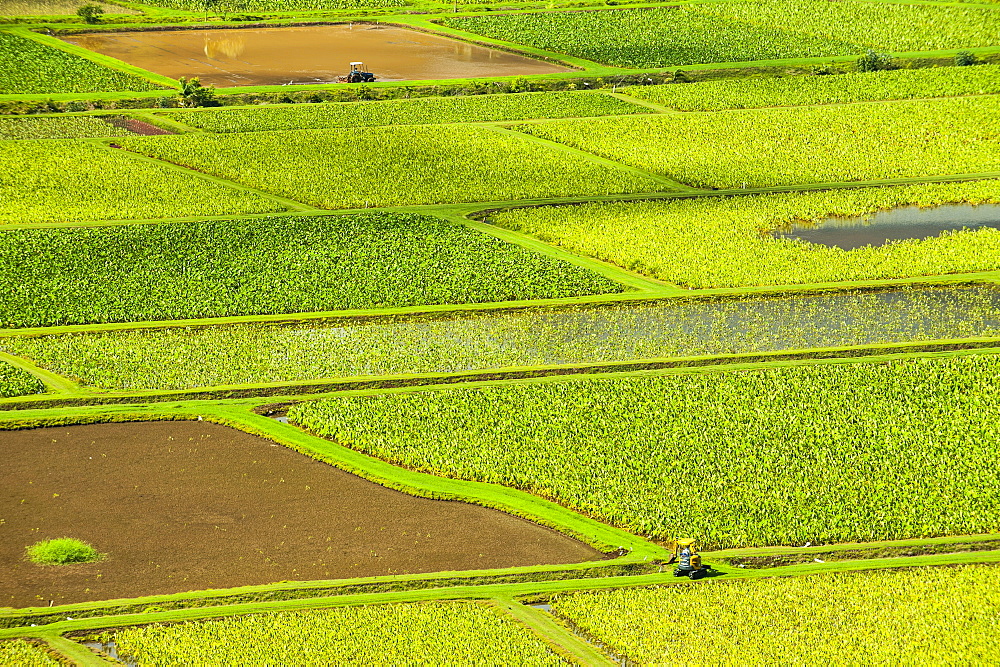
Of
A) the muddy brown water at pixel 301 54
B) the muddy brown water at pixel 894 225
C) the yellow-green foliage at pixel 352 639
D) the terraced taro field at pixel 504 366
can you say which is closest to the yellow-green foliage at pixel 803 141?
the terraced taro field at pixel 504 366

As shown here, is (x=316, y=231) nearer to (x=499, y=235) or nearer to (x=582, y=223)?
(x=499, y=235)

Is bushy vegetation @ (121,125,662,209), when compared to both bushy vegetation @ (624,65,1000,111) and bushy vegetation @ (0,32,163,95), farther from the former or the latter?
bushy vegetation @ (624,65,1000,111)

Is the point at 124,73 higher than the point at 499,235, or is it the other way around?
the point at 124,73

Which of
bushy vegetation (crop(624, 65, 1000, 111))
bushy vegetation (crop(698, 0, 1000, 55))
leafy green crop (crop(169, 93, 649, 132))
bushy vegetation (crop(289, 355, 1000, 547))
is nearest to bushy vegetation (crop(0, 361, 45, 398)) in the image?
bushy vegetation (crop(289, 355, 1000, 547))

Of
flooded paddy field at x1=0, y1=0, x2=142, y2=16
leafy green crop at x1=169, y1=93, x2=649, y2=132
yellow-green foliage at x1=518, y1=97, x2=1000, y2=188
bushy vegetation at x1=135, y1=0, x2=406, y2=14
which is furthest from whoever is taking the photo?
bushy vegetation at x1=135, y1=0, x2=406, y2=14

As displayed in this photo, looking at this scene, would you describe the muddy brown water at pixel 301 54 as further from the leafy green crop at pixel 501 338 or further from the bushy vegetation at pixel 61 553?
the bushy vegetation at pixel 61 553

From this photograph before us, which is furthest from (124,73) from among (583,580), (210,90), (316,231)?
(583,580)

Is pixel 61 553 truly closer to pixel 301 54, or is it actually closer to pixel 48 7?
pixel 301 54
